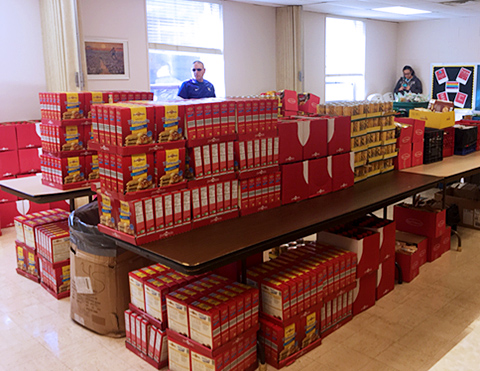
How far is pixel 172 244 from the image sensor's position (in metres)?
2.60

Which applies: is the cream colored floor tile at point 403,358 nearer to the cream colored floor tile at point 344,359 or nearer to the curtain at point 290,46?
the cream colored floor tile at point 344,359

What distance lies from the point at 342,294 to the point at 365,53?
9.68 m

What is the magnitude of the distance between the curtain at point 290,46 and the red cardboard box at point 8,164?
5.32 metres

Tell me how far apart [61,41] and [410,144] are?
4123 mm

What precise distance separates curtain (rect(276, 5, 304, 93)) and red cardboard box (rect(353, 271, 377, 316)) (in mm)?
6251

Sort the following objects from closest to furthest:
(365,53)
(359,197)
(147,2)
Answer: (359,197) → (147,2) → (365,53)

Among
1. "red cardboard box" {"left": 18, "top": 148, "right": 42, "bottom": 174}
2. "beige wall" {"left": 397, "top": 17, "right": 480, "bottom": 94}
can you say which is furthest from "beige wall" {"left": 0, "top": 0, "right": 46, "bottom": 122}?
"beige wall" {"left": 397, "top": 17, "right": 480, "bottom": 94}

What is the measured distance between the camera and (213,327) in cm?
251

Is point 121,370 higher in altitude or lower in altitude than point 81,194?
lower

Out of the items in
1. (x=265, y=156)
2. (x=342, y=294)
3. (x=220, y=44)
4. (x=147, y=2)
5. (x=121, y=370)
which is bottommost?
(x=121, y=370)

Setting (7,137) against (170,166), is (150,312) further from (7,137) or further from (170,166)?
(7,137)

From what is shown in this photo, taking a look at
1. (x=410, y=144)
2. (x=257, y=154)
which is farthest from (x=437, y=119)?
(x=257, y=154)

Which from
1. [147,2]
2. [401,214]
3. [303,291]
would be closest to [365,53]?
[147,2]

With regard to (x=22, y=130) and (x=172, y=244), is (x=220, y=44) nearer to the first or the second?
(x=22, y=130)
